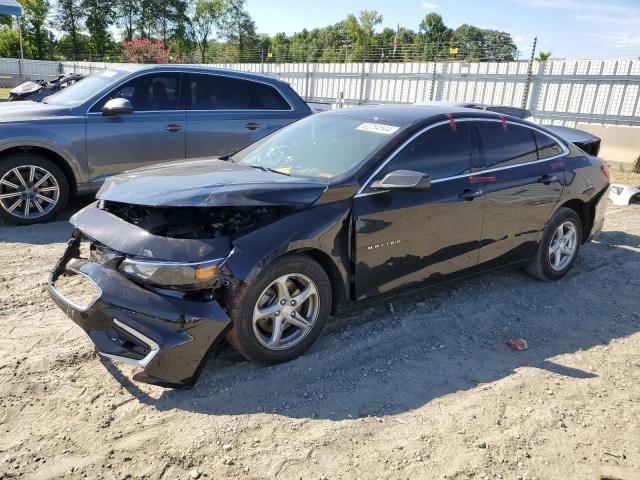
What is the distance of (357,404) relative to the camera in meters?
3.16

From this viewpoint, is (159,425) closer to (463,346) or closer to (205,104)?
(463,346)

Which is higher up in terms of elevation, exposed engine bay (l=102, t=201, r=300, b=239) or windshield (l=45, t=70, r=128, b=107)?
windshield (l=45, t=70, r=128, b=107)

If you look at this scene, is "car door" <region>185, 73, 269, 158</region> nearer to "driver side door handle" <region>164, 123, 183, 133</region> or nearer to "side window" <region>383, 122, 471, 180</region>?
"driver side door handle" <region>164, 123, 183, 133</region>

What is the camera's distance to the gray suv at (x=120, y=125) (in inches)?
239

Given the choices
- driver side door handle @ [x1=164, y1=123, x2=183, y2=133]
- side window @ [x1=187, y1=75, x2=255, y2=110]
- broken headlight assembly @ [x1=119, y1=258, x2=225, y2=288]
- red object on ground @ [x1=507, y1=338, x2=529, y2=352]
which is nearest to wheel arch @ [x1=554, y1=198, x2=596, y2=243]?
red object on ground @ [x1=507, y1=338, x2=529, y2=352]

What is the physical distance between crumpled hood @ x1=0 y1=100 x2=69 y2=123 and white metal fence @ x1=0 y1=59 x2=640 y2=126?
709cm

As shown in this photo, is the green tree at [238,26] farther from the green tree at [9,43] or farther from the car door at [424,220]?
the car door at [424,220]

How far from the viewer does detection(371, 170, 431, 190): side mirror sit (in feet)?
11.8

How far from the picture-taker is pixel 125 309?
2.98 m

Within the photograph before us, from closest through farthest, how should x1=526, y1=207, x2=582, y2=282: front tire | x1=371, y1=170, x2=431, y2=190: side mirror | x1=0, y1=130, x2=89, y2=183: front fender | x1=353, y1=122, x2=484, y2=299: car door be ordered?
x1=371, y1=170, x2=431, y2=190: side mirror, x1=353, y1=122, x2=484, y2=299: car door, x1=526, y1=207, x2=582, y2=282: front tire, x1=0, y1=130, x2=89, y2=183: front fender

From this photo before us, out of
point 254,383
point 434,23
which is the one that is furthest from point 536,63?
point 434,23

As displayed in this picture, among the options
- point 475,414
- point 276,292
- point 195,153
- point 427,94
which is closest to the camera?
point 475,414

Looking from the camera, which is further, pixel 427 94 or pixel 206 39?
pixel 206 39

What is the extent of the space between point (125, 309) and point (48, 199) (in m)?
3.96
